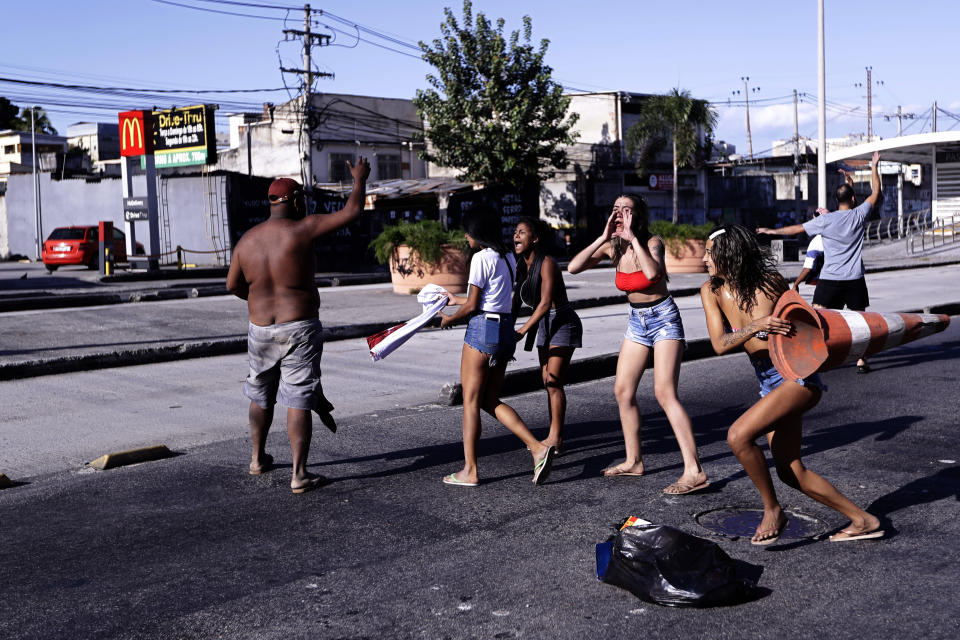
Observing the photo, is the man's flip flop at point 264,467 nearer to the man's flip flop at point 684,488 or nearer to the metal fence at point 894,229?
the man's flip flop at point 684,488

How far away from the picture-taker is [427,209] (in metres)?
43.6

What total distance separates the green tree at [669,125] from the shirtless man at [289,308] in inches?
1626

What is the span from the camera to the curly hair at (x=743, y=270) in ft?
15.6

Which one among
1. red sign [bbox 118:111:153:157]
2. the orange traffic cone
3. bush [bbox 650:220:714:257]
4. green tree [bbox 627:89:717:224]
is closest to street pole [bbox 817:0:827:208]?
bush [bbox 650:220:714:257]

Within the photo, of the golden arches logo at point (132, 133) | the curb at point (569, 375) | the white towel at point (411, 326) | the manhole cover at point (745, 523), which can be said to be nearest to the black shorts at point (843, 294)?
the curb at point (569, 375)

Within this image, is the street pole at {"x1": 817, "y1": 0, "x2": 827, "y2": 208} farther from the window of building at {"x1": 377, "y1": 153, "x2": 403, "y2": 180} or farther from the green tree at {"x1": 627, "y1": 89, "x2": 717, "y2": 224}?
the window of building at {"x1": 377, "y1": 153, "x2": 403, "y2": 180}

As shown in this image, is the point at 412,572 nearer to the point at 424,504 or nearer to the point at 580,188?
the point at 424,504

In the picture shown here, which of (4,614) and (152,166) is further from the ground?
(152,166)

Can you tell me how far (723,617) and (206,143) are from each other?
3085cm

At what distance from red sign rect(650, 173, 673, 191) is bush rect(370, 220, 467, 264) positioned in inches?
1170

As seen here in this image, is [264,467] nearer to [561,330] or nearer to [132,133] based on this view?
[561,330]

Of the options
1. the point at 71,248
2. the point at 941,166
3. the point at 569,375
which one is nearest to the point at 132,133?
the point at 71,248

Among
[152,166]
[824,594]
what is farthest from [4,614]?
[152,166]

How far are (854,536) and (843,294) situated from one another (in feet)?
19.0
